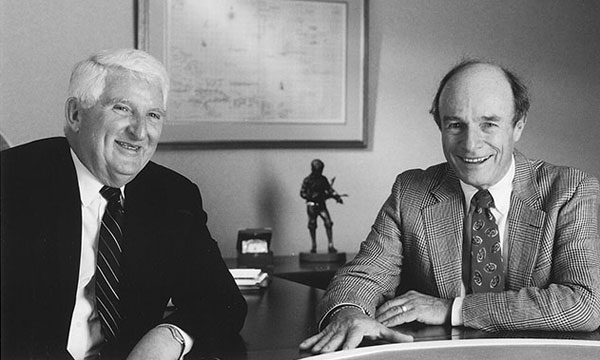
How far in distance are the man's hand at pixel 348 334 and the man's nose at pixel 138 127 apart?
0.69 meters

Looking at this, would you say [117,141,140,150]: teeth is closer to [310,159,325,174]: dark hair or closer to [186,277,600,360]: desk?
[186,277,600,360]: desk

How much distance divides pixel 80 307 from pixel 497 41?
10.2ft

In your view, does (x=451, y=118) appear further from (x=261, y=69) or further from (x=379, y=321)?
(x=261, y=69)

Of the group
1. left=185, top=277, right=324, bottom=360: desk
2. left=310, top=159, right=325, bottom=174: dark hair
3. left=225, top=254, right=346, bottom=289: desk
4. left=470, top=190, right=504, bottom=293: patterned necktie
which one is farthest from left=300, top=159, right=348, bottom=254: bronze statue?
left=470, top=190, right=504, bottom=293: patterned necktie

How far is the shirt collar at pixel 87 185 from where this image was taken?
218 cm

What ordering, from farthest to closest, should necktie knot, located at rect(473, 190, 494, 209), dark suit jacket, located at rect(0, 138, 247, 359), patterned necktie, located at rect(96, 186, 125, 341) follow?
necktie knot, located at rect(473, 190, 494, 209)
patterned necktie, located at rect(96, 186, 125, 341)
dark suit jacket, located at rect(0, 138, 247, 359)

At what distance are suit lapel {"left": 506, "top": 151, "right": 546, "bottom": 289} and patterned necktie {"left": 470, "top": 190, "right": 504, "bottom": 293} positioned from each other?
0.11 ft

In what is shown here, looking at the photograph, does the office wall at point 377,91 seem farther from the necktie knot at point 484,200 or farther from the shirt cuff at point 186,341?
the shirt cuff at point 186,341

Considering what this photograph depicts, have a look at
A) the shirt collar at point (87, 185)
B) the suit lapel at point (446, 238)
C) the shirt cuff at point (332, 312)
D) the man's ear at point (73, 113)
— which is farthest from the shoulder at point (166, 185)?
the suit lapel at point (446, 238)

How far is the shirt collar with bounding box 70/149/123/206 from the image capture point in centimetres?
218

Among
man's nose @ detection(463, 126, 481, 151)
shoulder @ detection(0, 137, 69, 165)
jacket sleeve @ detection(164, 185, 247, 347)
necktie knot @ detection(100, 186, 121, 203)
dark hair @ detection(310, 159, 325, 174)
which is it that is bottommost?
jacket sleeve @ detection(164, 185, 247, 347)

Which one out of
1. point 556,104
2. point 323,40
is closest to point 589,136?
point 556,104

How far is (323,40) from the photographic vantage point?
13.6 ft

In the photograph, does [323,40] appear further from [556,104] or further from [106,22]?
[556,104]
